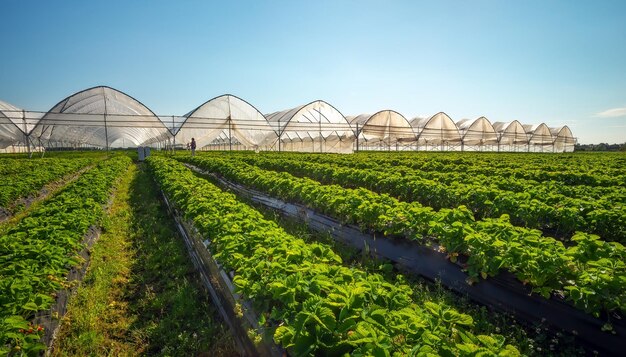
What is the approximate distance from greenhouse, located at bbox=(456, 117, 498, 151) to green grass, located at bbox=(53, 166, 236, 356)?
44.7 m

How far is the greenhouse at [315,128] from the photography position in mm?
32969

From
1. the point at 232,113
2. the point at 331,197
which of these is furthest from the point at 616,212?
the point at 232,113

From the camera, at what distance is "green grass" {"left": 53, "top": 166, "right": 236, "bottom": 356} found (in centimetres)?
330

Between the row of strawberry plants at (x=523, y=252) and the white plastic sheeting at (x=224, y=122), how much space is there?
84.0 feet

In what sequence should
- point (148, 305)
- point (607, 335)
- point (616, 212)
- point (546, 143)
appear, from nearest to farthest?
point (607, 335) → point (148, 305) → point (616, 212) → point (546, 143)

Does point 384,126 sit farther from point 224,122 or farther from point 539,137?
point 539,137

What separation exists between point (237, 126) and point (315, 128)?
25.7 feet

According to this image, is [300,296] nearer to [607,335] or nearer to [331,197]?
[607,335]

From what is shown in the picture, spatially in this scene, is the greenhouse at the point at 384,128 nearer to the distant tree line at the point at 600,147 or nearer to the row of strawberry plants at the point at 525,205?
the row of strawberry plants at the point at 525,205

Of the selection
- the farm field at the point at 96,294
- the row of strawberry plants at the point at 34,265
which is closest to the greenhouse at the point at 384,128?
the farm field at the point at 96,294

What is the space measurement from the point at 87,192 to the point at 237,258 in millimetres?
6415

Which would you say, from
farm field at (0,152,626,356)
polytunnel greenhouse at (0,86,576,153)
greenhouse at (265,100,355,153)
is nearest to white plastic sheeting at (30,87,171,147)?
polytunnel greenhouse at (0,86,576,153)

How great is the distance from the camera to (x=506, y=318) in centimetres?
349

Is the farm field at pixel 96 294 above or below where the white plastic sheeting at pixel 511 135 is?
below
